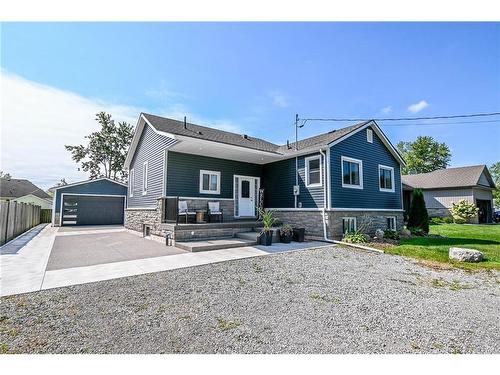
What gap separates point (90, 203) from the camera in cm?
1869

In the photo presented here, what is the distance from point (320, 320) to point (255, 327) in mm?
845

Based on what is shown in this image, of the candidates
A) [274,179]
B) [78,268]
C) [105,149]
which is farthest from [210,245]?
[105,149]

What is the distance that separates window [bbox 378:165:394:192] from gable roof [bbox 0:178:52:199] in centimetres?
4026

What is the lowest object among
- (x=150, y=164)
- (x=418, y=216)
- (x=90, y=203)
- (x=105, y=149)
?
(x=418, y=216)

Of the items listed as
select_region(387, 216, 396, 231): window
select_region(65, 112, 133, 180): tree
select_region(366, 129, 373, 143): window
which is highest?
select_region(65, 112, 133, 180): tree

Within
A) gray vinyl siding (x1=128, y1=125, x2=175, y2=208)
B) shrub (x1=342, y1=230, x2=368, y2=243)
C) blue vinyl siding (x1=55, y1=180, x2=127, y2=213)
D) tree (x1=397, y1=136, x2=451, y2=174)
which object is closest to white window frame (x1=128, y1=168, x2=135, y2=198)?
gray vinyl siding (x1=128, y1=125, x2=175, y2=208)

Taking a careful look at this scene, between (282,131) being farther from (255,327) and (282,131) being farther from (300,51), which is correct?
(255,327)

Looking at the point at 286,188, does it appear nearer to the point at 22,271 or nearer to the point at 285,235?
the point at 285,235

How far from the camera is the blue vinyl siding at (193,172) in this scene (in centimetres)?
1046

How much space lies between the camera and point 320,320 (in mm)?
3156

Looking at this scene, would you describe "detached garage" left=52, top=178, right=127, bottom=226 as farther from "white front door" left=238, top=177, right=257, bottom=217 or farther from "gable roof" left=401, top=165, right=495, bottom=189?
"gable roof" left=401, top=165, right=495, bottom=189

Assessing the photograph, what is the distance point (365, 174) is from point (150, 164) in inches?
412

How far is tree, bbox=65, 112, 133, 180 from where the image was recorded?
31.5m

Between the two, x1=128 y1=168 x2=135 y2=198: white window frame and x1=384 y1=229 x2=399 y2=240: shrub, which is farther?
x1=128 y1=168 x2=135 y2=198: white window frame
